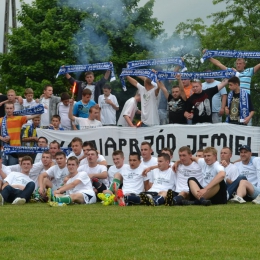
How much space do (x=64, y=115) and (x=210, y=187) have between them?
585 centimetres

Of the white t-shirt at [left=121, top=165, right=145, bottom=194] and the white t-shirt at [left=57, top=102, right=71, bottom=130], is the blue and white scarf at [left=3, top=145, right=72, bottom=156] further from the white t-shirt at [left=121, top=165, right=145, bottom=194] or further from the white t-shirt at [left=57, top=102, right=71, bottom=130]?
the white t-shirt at [left=121, top=165, right=145, bottom=194]

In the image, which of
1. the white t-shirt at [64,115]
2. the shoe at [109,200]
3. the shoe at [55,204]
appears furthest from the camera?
the white t-shirt at [64,115]

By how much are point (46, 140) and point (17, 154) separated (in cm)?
75

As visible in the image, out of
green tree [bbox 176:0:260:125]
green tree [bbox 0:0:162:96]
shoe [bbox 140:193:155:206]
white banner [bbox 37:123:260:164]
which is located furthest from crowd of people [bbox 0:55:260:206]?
green tree [bbox 176:0:260:125]

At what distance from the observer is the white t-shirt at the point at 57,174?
17344mm

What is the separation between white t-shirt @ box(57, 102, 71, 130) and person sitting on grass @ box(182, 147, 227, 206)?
16.6ft

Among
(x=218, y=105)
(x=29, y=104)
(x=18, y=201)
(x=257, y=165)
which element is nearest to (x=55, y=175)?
(x=18, y=201)

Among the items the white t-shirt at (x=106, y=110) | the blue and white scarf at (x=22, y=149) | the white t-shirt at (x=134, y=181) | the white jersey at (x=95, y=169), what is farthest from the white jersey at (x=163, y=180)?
the white t-shirt at (x=106, y=110)

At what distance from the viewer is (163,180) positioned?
1625cm

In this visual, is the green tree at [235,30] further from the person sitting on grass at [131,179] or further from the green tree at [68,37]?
the person sitting on grass at [131,179]

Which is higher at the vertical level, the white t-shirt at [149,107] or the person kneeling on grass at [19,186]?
the white t-shirt at [149,107]

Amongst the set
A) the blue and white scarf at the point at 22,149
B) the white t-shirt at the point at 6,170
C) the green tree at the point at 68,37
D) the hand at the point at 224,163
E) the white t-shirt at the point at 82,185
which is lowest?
the white t-shirt at the point at 82,185

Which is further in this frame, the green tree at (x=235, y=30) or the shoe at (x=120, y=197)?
the green tree at (x=235, y=30)

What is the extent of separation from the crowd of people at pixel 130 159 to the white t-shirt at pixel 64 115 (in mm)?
24
